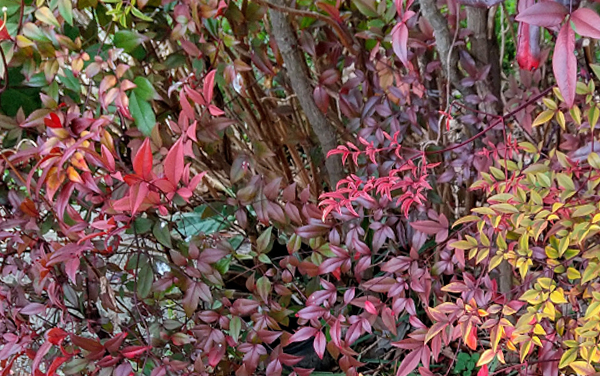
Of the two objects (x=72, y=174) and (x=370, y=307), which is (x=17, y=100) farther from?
(x=370, y=307)

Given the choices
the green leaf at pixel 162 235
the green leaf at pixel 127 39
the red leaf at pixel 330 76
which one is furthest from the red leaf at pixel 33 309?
the red leaf at pixel 330 76

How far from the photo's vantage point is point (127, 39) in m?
0.90

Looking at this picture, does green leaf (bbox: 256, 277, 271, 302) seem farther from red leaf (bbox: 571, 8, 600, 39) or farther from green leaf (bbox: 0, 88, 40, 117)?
red leaf (bbox: 571, 8, 600, 39)

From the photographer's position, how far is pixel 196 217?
158 cm

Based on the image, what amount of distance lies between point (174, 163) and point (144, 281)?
0.47 m

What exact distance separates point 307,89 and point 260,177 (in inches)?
9.9

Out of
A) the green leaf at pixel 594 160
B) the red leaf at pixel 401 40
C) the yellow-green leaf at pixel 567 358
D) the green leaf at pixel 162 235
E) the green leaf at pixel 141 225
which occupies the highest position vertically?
the red leaf at pixel 401 40

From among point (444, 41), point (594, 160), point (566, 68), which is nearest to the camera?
point (566, 68)

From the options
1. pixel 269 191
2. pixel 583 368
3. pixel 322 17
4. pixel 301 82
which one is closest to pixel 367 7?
pixel 322 17

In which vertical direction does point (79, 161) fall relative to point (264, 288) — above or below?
above

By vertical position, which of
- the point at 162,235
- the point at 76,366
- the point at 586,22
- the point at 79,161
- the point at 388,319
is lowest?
the point at 388,319

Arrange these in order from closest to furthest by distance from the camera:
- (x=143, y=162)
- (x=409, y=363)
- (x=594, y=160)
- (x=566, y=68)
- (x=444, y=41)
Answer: (x=566, y=68) → (x=143, y=162) → (x=594, y=160) → (x=409, y=363) → (x=444, y=41)

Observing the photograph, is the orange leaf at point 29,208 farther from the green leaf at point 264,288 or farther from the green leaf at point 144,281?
the green leaf at point 264,288

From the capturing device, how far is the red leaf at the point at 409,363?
2.77 ft
